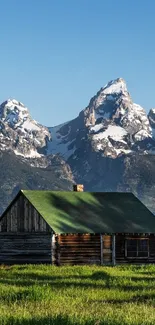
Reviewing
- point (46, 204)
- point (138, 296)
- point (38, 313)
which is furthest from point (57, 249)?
point (38, 313)

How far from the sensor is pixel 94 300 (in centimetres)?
1738

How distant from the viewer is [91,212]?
55562 millimetres

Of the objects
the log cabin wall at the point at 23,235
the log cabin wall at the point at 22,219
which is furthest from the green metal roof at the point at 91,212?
the log cabin wall at the point at 23,235

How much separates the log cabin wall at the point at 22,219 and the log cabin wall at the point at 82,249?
178 centimetres

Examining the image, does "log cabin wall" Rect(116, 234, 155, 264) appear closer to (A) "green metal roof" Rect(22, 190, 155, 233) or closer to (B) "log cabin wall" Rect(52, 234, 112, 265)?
(A) "green metal roof" Rect(22, 190, 155, 233)

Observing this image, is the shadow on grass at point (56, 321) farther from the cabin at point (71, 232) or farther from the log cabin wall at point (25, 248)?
the log cabin wall at point (25, 248)

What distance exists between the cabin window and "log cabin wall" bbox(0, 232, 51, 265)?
688cm

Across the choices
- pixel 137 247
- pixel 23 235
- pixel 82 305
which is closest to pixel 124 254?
pixel 137 247

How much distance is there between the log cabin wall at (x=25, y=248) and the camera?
51.2 m

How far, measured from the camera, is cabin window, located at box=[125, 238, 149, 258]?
54.1 metres

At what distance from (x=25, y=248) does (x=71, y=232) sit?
182 inches

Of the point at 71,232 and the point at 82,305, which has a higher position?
the point at 71,232

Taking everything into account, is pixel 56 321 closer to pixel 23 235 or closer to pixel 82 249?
pixel 82 249

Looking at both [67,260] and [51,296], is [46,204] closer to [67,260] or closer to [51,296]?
[67,260]
